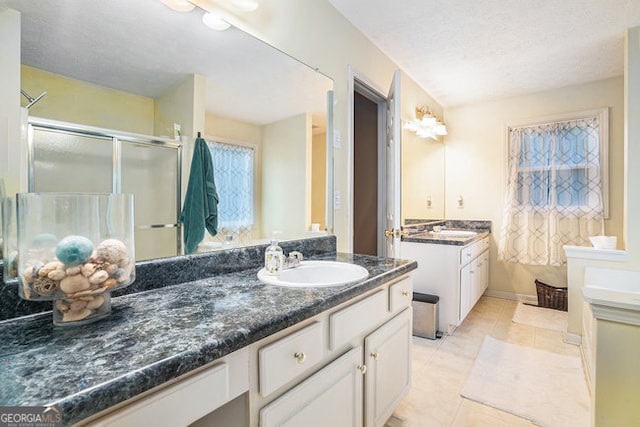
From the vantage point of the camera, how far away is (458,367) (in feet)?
6.86

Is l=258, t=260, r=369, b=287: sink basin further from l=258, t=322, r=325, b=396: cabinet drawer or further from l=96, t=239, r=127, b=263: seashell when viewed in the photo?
l=96, t=239, r=127, b=263: seashell

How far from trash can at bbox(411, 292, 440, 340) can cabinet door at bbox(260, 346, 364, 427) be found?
153 centimetres

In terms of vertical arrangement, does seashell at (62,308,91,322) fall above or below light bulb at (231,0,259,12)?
below

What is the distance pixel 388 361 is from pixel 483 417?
769 mm

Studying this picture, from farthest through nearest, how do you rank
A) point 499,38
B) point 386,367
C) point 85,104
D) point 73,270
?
point 499,38
point 386,367
point 85,104
point 73,270

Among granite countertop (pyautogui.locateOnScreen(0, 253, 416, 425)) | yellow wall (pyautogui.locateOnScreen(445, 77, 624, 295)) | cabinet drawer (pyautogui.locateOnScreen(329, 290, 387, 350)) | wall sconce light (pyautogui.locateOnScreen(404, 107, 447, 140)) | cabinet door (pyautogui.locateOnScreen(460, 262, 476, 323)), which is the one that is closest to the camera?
granite countertop (pyautogui.locateOnScreen(0, 253, 416, 425))

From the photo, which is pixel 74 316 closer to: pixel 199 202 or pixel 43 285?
pixel 43 285

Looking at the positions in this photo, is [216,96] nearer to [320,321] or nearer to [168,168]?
[168,168]

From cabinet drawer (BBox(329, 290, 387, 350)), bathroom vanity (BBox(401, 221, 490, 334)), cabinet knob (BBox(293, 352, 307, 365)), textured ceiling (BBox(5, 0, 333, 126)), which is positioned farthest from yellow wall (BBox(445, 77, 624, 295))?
cabinet knob (BBox(293, 352, 307, 365))

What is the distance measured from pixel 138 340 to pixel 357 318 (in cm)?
71

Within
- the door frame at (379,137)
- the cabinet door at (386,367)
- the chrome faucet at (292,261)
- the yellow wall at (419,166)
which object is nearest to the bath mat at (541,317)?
the yellow wall at (419,166)

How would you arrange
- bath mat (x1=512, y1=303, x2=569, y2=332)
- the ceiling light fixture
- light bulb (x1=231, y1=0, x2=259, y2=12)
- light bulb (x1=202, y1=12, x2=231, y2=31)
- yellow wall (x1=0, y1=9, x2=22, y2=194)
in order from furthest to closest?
bath mat (x1=512, y1=303, x2=569, y2=332) < light bulb (x1=231, y1=0, x2=259, y2=12) < light bulb (x1=202, y1=12, x2=231, y2=31) < the ceiling light fixture < yellow wall (x1=0, y1=9, x2=22, y2=194)

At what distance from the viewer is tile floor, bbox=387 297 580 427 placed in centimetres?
159

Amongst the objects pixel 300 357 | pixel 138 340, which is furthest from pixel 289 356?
pixel 138 340
